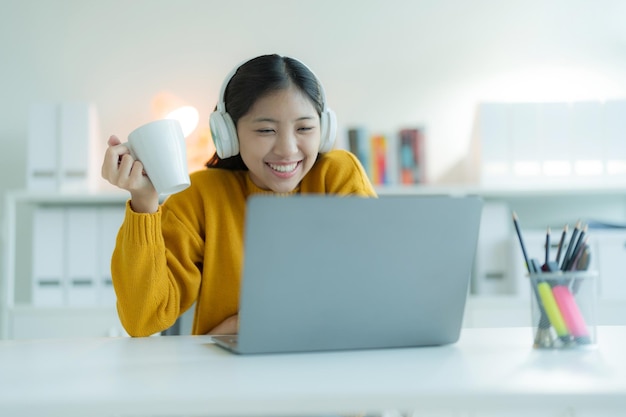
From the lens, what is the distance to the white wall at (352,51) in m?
2.79

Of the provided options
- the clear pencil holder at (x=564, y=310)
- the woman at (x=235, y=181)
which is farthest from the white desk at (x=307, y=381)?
the woman at (x=235, y=181)

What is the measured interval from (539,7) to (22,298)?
2152 mm

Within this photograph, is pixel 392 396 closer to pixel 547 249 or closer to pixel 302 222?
pixel 302 222

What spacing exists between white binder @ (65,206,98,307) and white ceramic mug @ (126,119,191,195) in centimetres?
145

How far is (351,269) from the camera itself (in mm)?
821

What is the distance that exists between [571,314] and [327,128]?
0.60m

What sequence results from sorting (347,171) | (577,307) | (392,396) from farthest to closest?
(347,171)
(577,307)
(392,396)

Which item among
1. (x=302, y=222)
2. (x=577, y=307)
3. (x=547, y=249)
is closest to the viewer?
(x=302, y=222)

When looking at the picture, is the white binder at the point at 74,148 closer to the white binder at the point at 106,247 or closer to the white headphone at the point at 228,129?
the white binder at the point at 106,247

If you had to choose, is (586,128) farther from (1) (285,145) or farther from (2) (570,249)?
(2) (570,249)

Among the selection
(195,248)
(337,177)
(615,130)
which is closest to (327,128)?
(337,177)

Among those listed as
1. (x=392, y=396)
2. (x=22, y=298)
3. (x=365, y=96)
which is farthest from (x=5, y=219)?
(x=392, y=396)

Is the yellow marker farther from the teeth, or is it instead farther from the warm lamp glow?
the warm lamp glow

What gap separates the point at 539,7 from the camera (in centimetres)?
283
